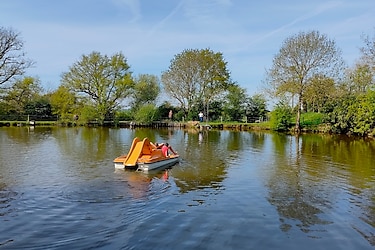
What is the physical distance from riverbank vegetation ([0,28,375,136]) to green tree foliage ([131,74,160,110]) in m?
0.17

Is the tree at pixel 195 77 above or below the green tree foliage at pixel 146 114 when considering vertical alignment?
above

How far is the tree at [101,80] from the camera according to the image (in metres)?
52.5

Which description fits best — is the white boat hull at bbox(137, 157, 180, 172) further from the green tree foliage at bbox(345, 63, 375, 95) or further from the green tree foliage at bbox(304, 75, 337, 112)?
the green tree foliage at bbox(345, 63, 375, 95)

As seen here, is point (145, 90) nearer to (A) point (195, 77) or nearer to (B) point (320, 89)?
(A) point (195, 77)

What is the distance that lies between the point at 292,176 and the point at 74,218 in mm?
8649

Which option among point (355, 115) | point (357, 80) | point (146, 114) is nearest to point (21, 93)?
point (146, 114)

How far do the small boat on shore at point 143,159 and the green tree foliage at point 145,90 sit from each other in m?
42.8

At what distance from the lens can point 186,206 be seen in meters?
9.20

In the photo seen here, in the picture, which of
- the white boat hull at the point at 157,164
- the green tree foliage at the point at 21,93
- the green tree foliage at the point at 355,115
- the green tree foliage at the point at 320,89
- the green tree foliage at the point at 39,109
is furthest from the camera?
the green tree foliage at the point at 39,109

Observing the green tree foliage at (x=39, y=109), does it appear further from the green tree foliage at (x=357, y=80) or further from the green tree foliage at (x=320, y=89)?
the green tree foliage at (x=357, y=80)

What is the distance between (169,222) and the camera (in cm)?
785

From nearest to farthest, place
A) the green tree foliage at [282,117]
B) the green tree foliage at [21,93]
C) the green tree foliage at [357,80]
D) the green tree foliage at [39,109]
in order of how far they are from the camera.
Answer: the green tree foliage at [357,80], the green tree foliage at [282,117], the green tree foliage at [21,93], the green tree foliage at [39,109]

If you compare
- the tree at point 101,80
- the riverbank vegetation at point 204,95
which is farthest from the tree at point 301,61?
the tree at point 101,80

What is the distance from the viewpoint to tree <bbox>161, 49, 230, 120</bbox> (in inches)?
2167
